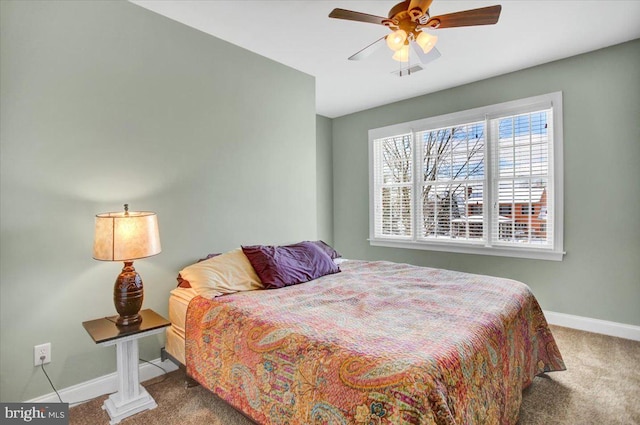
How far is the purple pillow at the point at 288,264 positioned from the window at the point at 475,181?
6.56 feet

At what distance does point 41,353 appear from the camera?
1.98 metres

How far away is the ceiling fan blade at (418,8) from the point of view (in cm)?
177

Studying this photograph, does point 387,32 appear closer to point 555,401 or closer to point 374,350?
point 374,350

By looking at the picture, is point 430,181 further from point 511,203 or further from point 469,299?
point 469,299

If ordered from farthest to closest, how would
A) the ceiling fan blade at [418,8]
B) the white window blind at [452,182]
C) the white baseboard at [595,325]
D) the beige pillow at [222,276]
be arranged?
1. the white window blind at [452,182]
2. the white baseboard at [595,325]
3. the beige pillow at [222,276]
4. the ceiling fan blade at [418,8]

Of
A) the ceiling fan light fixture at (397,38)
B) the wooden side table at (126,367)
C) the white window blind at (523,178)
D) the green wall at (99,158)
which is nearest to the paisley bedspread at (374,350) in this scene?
the wooden side table at (126,367)

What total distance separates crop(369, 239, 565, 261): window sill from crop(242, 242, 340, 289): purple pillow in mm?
1894

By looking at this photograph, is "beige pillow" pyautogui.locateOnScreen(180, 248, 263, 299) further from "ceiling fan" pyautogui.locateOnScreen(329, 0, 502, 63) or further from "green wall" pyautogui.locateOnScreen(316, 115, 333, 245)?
"green wall" pyautogui.locateOnScreen(316, 115, 333, 245)

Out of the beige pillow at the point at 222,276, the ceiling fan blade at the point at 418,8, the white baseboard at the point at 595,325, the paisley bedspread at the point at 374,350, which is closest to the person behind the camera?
the paisley bedspread at the point at 374,350

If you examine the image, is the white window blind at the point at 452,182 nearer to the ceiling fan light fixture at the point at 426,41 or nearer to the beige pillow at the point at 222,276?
the ceiling fan light fixture at the point at 426,41

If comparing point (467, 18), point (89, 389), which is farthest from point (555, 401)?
point (89, 389)

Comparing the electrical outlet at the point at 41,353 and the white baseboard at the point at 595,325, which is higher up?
the electrical outlet at the point at 41,353

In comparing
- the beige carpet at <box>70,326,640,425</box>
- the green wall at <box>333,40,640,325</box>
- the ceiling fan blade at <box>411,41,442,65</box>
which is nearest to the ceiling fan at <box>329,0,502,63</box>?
the ceiling fan blade at <box>411,41,442,65</box>

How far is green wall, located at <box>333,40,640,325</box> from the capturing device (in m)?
2.96
